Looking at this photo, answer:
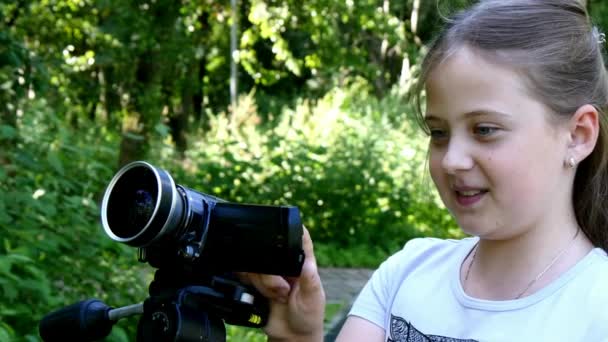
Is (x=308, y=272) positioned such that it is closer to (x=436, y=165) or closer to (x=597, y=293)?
(x=436, y=165)

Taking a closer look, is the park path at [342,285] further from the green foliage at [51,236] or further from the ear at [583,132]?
the ear at [583,132]

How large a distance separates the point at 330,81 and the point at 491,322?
2263cm

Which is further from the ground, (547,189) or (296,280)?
(547,189)

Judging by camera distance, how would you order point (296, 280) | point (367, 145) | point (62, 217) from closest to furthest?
point (296, 280) < point (62, 217) < point (367, 145)

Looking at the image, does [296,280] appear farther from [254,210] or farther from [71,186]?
[71,186]

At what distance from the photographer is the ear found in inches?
62.6

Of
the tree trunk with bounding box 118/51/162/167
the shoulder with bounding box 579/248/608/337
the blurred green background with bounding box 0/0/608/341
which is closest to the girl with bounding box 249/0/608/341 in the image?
the shoulder with bounding box 579/248/608/337

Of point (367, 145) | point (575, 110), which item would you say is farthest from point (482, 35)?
point (367, 145)

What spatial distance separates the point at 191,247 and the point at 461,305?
50 centimetres

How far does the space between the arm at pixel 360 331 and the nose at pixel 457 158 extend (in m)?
0.41

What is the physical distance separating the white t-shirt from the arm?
0.01 m

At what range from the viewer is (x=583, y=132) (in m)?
1.61

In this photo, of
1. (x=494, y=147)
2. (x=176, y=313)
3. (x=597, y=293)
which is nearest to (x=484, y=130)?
(x=494, y=147)

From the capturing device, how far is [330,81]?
24031 millimetres
